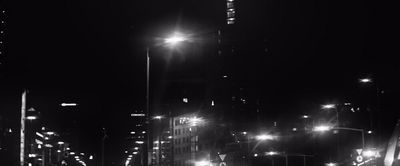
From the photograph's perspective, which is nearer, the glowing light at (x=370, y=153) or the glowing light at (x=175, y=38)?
the glowing light at (x=175, y=38)

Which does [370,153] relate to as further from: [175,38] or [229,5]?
[229,5]

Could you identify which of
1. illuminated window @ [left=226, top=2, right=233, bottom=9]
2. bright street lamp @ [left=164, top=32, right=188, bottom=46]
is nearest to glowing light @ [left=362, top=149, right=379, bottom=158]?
bright street lamp @ [left=164, top=32, right=188, bottom=46]

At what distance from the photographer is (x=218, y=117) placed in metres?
89.3

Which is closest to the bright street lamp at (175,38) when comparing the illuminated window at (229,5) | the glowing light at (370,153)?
the glowing light at (370,153)

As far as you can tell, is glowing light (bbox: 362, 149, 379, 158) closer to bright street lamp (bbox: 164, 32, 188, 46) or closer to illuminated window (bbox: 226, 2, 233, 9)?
bright street lamp (bbox: 164, 32, 188, 46)

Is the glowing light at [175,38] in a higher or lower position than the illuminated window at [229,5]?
lower

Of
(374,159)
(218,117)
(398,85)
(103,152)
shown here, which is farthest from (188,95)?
(374,159)

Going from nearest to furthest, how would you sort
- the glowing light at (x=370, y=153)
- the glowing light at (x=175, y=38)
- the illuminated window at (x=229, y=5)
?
the glowing light at (x=175, y=38) < the glowing light at (x=370, y=153) < the illuminated window at (x=229, y=5)

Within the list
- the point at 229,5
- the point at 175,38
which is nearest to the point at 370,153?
the point at 175,38

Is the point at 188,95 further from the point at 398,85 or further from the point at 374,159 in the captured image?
Result: the point at 374,159

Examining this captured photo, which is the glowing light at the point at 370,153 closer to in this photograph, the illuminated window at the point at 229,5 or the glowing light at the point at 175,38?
the glowing light at the point at 175,38

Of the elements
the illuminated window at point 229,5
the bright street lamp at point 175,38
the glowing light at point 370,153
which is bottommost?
the glowing light at point 370,153

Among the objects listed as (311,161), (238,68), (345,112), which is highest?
(238,68)

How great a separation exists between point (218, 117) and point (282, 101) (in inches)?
826
